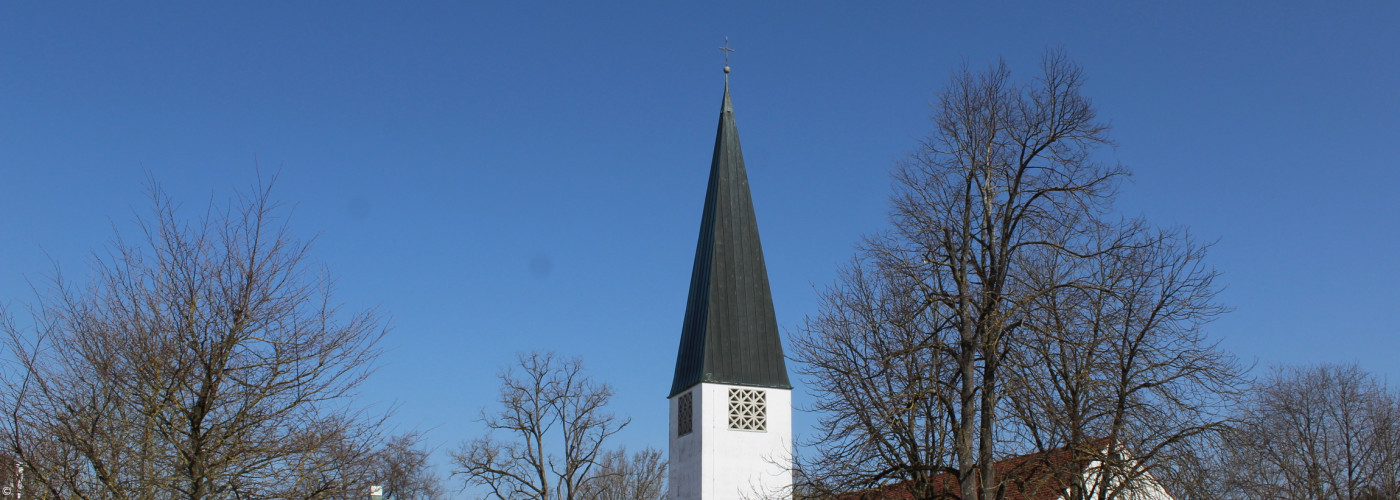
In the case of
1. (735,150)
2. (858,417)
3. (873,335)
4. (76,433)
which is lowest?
(76,433)

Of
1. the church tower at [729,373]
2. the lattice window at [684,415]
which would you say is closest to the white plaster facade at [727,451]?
the church tower at [729,373]

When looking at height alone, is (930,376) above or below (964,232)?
below

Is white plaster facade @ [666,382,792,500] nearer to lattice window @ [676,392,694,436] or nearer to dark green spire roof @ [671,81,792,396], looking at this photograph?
lattice window @ [676,392,694,436]

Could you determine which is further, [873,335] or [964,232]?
[873,335]

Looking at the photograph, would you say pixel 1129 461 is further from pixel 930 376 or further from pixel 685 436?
pixel 685 436

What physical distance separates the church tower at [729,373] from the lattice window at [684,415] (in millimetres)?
33

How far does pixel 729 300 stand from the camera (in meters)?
36.0

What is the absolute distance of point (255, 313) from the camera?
11797mm

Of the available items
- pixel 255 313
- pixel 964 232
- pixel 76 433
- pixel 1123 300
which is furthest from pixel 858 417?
pixel 76 433

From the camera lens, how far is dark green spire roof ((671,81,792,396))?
3519 cm

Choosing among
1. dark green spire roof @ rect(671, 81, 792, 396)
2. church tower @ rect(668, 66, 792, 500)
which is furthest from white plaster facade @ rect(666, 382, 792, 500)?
dark green spire roof @ rect(671, 81, 792, 396)

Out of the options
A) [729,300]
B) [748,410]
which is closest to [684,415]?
[748,410]

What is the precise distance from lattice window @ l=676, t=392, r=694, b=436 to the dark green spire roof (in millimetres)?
437

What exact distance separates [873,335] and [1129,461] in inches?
158
